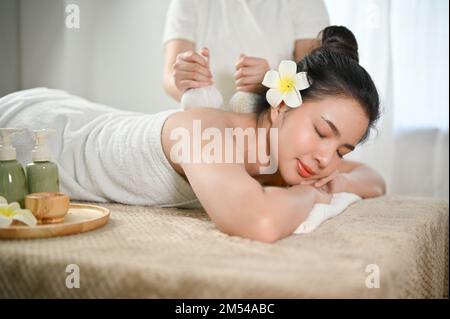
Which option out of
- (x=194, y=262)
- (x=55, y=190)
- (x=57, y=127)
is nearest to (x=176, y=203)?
(x=55, y=190)

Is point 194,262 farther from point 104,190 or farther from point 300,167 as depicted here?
point 104,190

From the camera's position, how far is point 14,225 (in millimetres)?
912

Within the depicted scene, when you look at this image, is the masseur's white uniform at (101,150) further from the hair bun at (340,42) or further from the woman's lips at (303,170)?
the hair bun at (340,42)

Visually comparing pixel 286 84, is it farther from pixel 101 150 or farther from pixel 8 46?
pixel 8 46

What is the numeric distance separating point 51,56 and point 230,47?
0.77 metres

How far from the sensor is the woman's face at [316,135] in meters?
1.08

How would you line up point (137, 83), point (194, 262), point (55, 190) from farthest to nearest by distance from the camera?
point (137, 83), point (55, 190), point (194, 262)

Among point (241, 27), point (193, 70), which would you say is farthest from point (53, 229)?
point (241, 27)

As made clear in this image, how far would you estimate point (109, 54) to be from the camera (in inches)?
80.9

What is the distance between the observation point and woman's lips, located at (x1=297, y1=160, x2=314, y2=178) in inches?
43.4

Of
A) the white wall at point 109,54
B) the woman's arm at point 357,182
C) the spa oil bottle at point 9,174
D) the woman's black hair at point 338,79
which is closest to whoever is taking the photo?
the spa oil bottle at point 9,174

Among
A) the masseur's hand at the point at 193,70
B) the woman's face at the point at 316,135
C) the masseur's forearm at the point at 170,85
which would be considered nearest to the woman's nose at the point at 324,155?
the woman's face at the point at 316,135

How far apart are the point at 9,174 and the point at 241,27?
36.4 inches

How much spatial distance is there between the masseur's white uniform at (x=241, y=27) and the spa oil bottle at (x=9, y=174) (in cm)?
75
